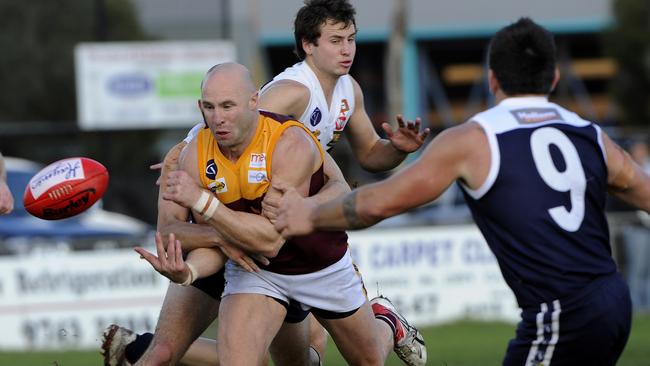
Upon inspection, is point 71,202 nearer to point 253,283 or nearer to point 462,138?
point 253,283

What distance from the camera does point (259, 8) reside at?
1270 inches

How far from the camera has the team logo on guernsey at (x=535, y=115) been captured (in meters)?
5.16

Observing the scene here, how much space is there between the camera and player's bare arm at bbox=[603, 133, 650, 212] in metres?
5.26

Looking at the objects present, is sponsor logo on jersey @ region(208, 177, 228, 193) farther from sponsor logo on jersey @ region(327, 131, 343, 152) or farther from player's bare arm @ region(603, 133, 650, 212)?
player's bare arm @ region(603, 133, 650, 212)

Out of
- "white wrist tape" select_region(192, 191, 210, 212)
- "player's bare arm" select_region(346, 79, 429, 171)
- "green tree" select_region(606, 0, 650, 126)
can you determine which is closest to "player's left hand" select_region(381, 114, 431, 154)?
"player's bare arm" select_region(346, 79, 429, 171)

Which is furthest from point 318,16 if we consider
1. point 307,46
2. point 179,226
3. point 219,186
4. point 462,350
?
point 462,350

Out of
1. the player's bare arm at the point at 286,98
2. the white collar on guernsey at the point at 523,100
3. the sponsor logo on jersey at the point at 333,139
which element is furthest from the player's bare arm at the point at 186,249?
the white collar on guernsey at the point at 523,100

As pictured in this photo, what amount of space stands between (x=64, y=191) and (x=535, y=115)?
2.96m

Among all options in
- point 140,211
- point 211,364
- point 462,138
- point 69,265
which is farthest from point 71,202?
point 140,211

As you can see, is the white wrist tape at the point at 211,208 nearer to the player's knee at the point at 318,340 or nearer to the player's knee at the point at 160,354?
the player's knee at the point at 160,354

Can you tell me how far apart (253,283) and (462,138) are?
1.68 metres

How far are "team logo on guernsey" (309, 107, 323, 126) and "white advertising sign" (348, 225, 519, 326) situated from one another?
6.74 metres

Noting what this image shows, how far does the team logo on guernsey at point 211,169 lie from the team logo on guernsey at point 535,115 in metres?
1.70

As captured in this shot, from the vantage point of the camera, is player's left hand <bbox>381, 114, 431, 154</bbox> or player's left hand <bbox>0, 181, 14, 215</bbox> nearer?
player's left hand <bbox>0, 181, 14, 215</bbox>
